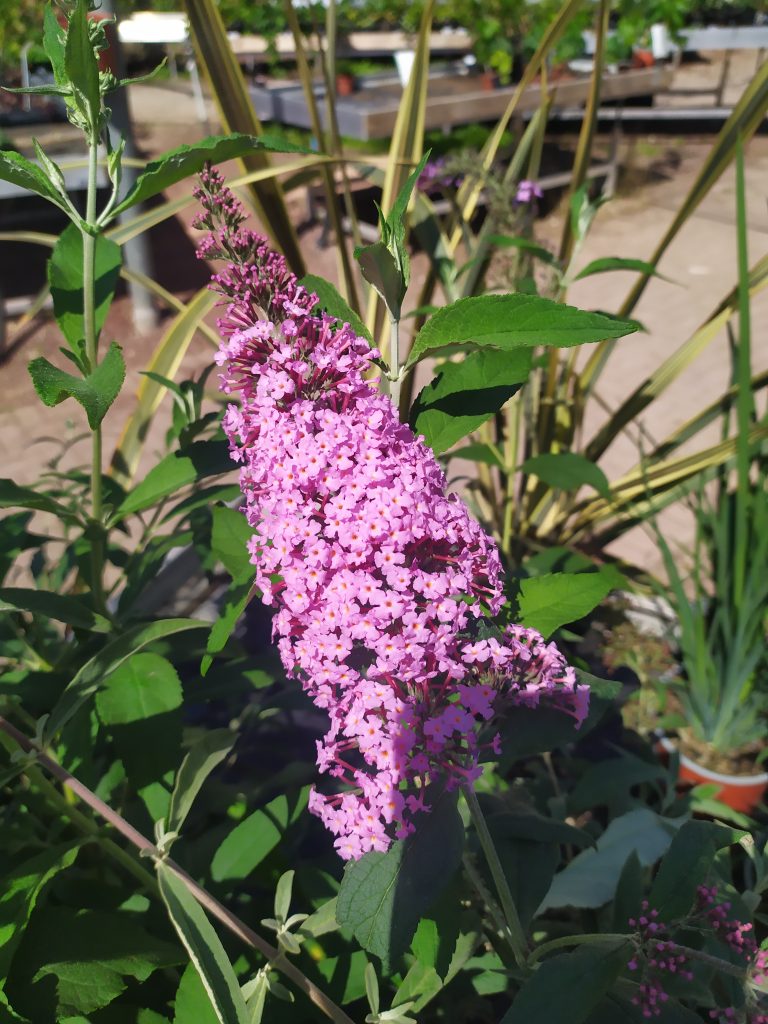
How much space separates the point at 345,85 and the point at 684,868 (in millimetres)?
7252

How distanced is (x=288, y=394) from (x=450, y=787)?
1.21 feet

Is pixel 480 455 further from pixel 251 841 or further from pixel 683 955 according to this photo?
pixel 683 955

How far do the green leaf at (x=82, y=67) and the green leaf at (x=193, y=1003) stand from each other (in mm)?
859

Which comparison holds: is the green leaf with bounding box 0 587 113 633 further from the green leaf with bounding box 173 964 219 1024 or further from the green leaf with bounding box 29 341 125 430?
the green leaf with bounding box 173 964 219 1024

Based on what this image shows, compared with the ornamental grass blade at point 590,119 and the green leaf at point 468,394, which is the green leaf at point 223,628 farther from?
the ornamental grass blade at point 590,119

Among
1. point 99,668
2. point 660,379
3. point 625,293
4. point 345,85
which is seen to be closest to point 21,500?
point 99,668

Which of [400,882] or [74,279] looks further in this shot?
[74,279]

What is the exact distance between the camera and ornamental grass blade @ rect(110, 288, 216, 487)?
5.14 ft

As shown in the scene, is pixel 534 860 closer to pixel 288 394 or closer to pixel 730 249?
pixel 288 394

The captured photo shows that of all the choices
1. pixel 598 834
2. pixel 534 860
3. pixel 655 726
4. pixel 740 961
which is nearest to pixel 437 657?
pixel 534 860

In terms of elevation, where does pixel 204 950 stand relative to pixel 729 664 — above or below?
above

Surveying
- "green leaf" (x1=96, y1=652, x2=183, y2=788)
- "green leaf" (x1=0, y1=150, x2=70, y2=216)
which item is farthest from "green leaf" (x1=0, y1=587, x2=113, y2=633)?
"green leaf" (x1=0, y1=150, x2=70, y2=216)

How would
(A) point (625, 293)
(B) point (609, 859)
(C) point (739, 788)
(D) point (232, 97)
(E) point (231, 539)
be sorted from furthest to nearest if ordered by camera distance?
(A) point (625, 293) → (C) point (739, 788) → (D) point (232, 97) → (B) point (609, 859) → (E) point (231, 539)

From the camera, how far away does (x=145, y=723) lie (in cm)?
92
